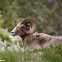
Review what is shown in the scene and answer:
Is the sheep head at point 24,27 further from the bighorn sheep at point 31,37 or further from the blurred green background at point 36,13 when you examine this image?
the blurred green background at point 36,13

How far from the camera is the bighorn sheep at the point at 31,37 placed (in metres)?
13.3

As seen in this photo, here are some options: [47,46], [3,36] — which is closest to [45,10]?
[3,36]

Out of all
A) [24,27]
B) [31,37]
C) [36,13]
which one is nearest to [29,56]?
[24,27]

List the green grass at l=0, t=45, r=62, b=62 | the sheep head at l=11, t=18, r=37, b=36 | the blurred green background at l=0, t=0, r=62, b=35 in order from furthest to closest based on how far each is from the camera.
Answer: the blurred green background at l=0, t=0, r=62, b=35 → the sheep head at l=11, t=18, r=37, b=36 → the green grass at l=0, t=45, r=62, b=62

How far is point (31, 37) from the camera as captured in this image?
1374 cm

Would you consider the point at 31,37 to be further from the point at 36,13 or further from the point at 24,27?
the point at 36,13

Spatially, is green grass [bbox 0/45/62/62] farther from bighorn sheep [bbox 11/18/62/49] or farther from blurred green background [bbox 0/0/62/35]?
blurred green background [bbox 0/0/62/35]

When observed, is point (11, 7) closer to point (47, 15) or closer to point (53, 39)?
point (47, 15)

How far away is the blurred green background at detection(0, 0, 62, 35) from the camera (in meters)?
35.5

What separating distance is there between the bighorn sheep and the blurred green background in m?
18.5

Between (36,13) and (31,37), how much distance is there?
24963 millimetres

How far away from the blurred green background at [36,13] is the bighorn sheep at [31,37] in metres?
18.5

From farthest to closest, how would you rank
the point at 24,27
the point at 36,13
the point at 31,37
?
the point at 36,13 → the point at 31,37 → the point at 24,27

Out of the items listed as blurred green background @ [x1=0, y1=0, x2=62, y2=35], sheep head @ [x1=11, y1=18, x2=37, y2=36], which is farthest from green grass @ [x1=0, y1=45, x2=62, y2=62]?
blurred green background @ [x1=0, y1=0, x2=62, y2=35]
